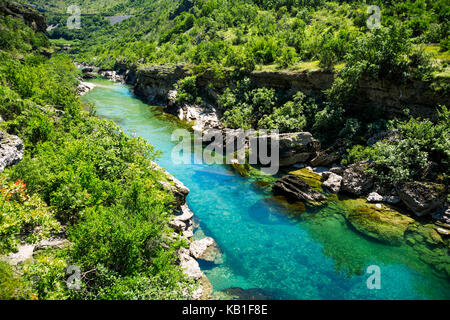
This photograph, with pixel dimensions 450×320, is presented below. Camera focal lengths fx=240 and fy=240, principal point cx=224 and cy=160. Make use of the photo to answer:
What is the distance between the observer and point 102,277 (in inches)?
361

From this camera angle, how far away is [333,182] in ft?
78.8

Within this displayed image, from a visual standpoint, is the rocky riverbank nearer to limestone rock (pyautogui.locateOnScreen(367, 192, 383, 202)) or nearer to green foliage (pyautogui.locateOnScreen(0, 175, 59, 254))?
Answer: limestone rock (pyautogui.locateOnScreen(367, 192, 383, 202))

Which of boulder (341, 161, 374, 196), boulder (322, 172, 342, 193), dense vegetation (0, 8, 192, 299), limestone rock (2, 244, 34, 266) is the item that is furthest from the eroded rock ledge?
boulder (341, 161, 374, 196)

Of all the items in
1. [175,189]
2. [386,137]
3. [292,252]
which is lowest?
[292,252]

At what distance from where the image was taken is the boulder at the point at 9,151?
42.2ft

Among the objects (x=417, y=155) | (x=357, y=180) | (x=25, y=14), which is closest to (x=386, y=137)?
(x=417, y=155)

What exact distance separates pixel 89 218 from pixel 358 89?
31671 millimetres

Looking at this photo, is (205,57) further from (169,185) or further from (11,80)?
(169,185)

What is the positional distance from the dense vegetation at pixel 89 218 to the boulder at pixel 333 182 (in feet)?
52.5

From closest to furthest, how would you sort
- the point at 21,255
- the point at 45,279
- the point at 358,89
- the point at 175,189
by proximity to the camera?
the point at 45,279 < the point at 21,255 < the point at 175,189 < the point at 358,89

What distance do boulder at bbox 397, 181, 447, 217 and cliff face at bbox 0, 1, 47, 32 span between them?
302 ft

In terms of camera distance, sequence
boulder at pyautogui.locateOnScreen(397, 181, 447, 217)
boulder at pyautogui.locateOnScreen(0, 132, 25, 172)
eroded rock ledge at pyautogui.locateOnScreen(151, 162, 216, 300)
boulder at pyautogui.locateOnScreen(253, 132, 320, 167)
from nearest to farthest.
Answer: boulder at pyautogui.locateOnScreen(0, 132, 25, 172) → eroded rock ledge at pyautogui.locateOnScreen(151, 162, 216, 300) → boulder at pyautogui.locateOnScreen(397, 181, 447, 217) → boulder at pyautogui.locateOnScreen(253, 132, 320, 167)

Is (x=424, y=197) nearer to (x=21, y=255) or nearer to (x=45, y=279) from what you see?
(x=45, y=279)

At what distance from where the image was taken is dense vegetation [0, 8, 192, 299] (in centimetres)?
847
